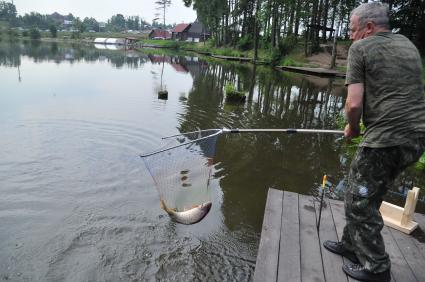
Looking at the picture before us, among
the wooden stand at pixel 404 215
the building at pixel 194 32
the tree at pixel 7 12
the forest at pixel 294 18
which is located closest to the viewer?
the wooden stand at pixel 404 215

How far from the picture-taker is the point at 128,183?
22.7 feet

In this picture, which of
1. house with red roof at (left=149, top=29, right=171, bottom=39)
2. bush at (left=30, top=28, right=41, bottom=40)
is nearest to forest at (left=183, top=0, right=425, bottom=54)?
house with red roof at (left=149, top=29, right=171, bottom=39)

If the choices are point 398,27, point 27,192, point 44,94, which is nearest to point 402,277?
point 27,192

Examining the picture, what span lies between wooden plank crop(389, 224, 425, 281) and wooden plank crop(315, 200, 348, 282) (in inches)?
28.1

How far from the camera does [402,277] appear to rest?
3.38m

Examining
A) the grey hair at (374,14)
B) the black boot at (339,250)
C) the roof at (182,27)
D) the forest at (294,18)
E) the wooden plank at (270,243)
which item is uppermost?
the roof at (182,27)

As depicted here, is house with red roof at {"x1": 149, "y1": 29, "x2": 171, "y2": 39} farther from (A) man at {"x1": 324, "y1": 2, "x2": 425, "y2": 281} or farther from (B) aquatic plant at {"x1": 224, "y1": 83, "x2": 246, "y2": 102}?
(A) man at {"x1": 324, "y1": 2, "x2": 425, "y2": 281}

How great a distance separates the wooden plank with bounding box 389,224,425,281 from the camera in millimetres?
3504

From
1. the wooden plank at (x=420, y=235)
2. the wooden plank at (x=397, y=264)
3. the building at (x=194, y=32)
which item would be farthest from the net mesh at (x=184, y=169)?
the building at (x=194, y=32)

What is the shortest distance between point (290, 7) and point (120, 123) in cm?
3269

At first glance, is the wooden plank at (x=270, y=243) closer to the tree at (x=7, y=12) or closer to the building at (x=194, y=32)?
the building at (x=194, y=32)

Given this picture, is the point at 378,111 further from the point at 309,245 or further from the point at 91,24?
the point at 91,24

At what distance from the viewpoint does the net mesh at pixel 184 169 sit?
15.0ft

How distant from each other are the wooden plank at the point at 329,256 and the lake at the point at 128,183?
104cm
